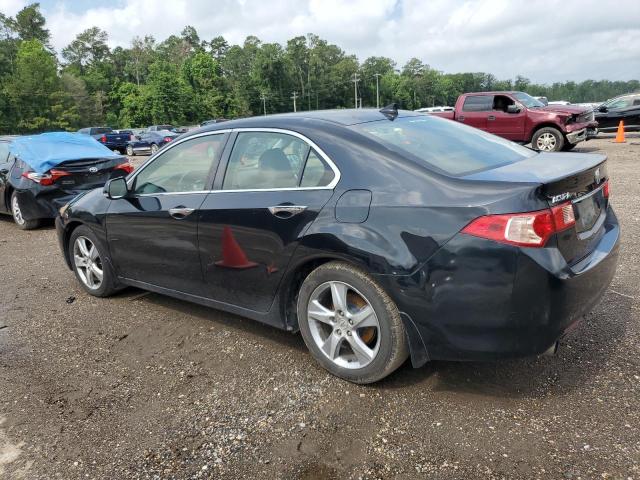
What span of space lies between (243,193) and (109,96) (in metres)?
89.0

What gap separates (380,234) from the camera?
2.82 meters

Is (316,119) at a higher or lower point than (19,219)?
higher

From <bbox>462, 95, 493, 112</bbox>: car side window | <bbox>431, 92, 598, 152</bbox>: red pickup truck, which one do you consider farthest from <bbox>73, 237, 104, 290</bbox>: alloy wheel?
<bbox>462, 95, 493, 112</bbox>: car side window

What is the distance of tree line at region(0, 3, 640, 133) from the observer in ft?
205

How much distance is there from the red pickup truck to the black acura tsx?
11299mm

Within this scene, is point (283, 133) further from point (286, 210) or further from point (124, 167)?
point (124, 167)

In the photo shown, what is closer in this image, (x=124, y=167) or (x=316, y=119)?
(x=316, y=119)

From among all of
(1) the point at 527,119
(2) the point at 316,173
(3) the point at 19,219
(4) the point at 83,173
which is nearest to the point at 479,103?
(1) the point at 527,119

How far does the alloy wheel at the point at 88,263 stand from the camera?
192 inches

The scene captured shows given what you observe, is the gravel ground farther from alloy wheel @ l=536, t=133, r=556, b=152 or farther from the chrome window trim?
alloy wheel @ l=536, t=133, r=556, b=152

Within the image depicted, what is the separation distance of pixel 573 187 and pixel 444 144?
89 centimetres

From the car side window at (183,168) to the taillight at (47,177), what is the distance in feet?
14.6

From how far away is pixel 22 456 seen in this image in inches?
107

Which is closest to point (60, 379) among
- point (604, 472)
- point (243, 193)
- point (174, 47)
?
point (243, 193)
